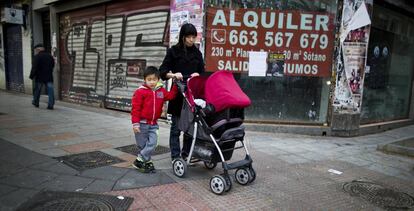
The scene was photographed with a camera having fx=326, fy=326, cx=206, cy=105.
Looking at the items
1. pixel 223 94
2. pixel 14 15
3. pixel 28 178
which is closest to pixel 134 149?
pixel 28 178

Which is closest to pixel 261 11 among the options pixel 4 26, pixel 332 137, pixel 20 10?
pixel 332 137

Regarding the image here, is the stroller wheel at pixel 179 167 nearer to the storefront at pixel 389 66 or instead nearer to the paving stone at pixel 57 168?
the paving stone at pixel 57 168

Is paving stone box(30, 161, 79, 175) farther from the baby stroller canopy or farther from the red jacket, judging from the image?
the baby stroller canopy

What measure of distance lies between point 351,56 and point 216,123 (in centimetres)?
492

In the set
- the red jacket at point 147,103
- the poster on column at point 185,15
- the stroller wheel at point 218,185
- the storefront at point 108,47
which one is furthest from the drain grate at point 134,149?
the storefront at point 108,47

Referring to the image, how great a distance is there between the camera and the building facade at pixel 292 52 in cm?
734

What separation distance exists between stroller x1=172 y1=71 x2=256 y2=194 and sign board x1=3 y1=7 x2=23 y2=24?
12.1 metres

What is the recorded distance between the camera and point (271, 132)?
7520mm

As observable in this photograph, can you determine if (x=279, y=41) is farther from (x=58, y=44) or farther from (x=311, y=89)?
(x=58, y=44)

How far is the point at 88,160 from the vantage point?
4746 millimetres

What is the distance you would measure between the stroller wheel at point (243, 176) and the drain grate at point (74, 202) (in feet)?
4.50

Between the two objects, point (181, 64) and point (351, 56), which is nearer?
point (181, 64)

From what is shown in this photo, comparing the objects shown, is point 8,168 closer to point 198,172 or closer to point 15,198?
point 15,198

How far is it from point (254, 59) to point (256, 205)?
176 inches
